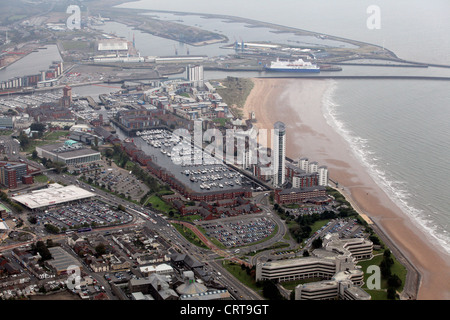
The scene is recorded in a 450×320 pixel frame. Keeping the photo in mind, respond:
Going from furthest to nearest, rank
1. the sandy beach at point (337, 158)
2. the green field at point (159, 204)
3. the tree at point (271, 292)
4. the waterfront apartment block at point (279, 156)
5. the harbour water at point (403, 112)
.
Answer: the waterfront apartment block at point (279, 156)
the harbour water at point (403, 112)
the green field at point (159, 204)
the sandy beach at point (337, 158)
the tree at point (271, 292)

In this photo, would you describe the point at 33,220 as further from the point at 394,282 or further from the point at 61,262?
the point at 394,282

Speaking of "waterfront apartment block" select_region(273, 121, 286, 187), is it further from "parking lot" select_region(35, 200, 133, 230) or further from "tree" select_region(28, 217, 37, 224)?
"tree" select_region(28, 217, 37, 224)

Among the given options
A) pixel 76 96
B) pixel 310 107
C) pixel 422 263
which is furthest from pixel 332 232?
pixel 76 96

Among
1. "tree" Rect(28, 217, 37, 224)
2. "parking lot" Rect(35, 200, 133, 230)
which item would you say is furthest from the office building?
"tree" Rect(28, 217, 37, 224)

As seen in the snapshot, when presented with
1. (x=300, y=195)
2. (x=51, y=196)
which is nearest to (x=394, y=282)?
(x=300, y=195)

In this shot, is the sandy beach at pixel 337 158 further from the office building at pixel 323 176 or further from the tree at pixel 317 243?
the tree at pixel 317 243

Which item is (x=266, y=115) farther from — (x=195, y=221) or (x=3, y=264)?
(x=3, y=264)

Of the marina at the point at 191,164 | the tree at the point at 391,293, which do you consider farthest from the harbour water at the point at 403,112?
the marina at the point at 191,164
